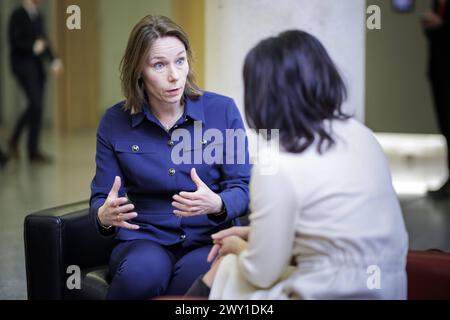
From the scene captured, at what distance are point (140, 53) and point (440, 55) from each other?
353 cm

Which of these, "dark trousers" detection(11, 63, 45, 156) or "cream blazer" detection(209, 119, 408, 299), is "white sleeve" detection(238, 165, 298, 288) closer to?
"cream blazer" detection(209, 119, 408, 299)

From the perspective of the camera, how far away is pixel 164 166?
2494 millimetres

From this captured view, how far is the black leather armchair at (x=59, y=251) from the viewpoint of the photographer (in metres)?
2.68

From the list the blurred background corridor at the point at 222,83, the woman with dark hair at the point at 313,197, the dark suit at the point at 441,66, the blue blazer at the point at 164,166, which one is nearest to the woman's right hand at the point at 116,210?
the blue blazer at the point at 164,166

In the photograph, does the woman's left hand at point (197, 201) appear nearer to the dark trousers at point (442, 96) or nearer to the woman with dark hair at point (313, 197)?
the woman with dark hair at point (313, 197)

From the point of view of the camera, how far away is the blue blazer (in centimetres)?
249

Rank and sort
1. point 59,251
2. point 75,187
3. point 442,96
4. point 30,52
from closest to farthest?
point 59,251 → point 442,96 → point 75,187 → point 30,52

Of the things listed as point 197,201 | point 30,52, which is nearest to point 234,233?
point 197,201

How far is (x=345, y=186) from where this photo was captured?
1771 millimetres

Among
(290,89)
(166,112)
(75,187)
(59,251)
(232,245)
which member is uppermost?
(290,89)

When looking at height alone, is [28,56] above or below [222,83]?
above

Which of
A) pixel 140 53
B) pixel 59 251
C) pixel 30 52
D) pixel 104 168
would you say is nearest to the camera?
pixel 140 53

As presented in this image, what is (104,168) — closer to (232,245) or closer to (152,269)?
(152,269)
